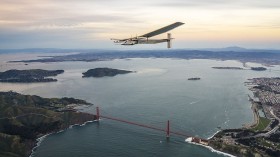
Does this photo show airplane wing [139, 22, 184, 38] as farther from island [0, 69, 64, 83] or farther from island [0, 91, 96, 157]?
island [0, 69, 64, 83]

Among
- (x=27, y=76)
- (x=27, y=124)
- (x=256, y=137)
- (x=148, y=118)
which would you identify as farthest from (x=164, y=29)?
(x=27, y=76)

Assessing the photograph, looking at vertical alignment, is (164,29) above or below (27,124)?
above

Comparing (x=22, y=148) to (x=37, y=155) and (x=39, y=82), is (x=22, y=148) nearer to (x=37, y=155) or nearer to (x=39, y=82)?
(x=37, y=155)

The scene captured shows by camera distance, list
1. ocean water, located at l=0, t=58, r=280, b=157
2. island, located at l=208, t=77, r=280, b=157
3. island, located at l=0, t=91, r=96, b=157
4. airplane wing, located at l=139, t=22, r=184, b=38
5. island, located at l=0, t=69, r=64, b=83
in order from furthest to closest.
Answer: island, located at l=0, t=69, r=64, b=83, island, located at l=0, t=91, r=96, b=157, ocean water, located at l=0, t=58, r=280, b=157, island, located at l=208, t=77, r=280, b=157, airplane wing, located at l=139, t=22, r=184, b=38

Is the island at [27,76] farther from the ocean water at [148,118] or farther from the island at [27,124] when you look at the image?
the island at [27,124]

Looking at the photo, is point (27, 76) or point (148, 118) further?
point (27, 76)

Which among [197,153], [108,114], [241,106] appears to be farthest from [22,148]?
[241,106]

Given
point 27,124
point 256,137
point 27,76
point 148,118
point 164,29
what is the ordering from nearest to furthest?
point 164,29 → point 256,137 → point 27,124 → point 148,118 → point 27,76

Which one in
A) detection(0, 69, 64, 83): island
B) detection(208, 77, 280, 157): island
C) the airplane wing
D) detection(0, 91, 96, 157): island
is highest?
the airplane wing

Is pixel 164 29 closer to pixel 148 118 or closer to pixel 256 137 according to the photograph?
pixel 256 137

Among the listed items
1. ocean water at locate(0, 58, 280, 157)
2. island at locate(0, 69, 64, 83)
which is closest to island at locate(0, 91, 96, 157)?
ocean water at locate(0, 58, 280, 157)

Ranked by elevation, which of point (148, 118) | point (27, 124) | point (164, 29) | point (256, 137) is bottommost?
point (256, 137)
